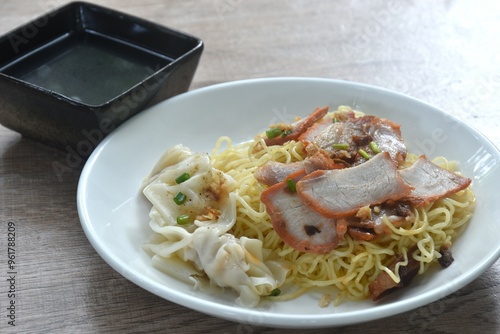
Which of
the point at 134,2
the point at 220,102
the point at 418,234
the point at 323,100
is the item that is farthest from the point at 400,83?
the point at 134,2

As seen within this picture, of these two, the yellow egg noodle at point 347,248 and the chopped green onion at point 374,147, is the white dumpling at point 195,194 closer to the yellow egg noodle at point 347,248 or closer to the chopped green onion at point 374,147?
the yellow egg noodle at point 347,248

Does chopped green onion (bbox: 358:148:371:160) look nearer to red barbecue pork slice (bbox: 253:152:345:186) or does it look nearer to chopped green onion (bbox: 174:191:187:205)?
red barbecue pork slice (bbox: 253:152:345:186)

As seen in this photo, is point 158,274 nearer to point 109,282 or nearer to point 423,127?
point 109,282

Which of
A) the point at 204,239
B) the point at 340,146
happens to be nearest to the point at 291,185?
the point at 340,146

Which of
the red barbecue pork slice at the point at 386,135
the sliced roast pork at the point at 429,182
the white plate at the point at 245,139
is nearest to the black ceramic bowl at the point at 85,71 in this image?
the white plate at the point at 245,139

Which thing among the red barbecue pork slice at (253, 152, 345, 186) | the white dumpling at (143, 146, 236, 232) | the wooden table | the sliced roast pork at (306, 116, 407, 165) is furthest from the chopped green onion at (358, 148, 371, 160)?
the wooden table

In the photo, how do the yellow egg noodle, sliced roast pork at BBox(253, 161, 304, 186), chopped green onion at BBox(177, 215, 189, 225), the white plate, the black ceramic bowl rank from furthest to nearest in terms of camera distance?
the black ceramic bowl < sliced roast pork at BBox(253, 161, 304, 186) < chopped green onion at BBox(177, 215, 189, 225) < the yellow egg noodle < the white plate

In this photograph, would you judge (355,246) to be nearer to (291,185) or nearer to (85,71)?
(291,185)
